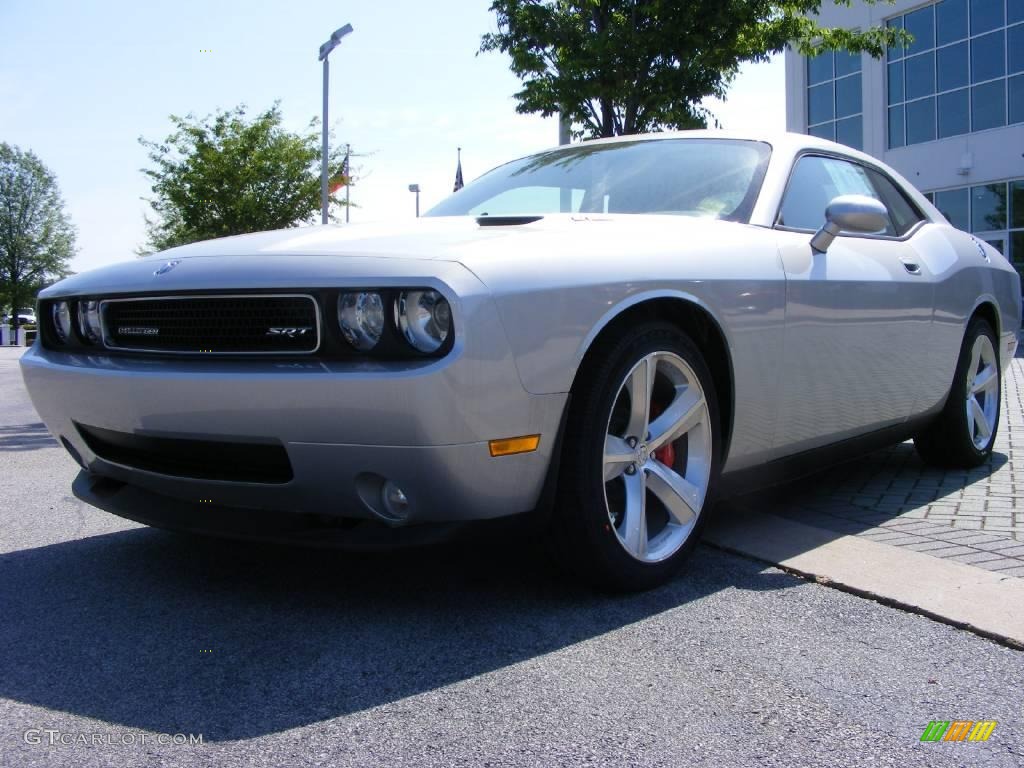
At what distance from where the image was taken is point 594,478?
109 inches

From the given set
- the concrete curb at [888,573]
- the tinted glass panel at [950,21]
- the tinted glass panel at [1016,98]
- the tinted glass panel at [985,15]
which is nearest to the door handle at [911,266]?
the concrete curb at [888,573]

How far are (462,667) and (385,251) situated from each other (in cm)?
102

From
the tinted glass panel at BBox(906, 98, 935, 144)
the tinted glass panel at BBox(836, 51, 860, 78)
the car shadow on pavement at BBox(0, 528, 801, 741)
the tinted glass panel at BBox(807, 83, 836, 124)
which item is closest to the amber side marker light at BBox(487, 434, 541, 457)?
the car shadow on pavement at BBox(0, 528, 801, 741)

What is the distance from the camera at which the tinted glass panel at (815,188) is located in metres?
3.75

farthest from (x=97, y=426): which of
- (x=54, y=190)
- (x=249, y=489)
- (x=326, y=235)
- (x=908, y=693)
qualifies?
(x=54, y=190)

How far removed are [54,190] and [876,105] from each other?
251 ft

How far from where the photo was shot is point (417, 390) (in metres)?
2.41

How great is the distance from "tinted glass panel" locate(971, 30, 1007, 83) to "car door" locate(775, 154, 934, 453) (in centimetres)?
2096

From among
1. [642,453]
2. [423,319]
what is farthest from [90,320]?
[642,453]

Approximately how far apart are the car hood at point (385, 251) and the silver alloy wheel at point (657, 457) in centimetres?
38

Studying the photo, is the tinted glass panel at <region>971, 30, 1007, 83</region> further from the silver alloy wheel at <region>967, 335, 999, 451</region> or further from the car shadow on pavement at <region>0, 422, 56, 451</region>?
the car shadow on pavement at <region>0, 422, 56, 451</region>

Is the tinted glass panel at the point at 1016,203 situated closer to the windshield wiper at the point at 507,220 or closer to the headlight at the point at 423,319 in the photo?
the windshield wiper at the point at 507,220

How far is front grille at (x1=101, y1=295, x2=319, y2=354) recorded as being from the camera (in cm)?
260

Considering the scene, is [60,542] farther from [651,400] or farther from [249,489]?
[651,400]
